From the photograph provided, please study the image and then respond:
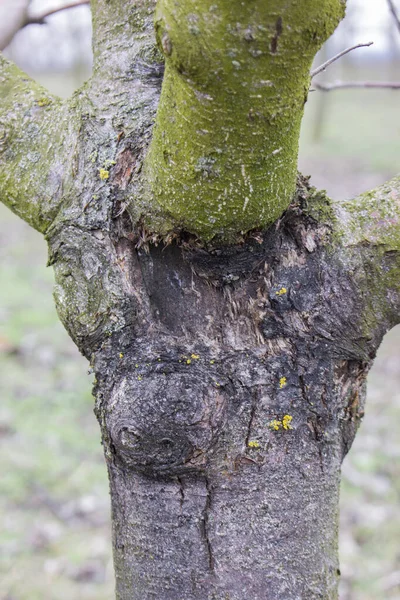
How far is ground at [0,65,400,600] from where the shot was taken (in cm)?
254

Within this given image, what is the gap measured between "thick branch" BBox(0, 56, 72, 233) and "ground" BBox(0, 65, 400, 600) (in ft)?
6.82

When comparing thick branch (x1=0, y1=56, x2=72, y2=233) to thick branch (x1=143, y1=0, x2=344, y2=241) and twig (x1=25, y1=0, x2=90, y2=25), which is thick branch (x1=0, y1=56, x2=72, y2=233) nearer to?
thick branch (x1=143, y1=0, x2=344, y2=241)

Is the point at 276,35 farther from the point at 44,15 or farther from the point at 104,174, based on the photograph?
the point at 44,15

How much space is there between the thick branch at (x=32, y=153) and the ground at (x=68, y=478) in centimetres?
208

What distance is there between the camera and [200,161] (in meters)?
0.79

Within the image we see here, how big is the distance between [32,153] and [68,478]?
8.17ft

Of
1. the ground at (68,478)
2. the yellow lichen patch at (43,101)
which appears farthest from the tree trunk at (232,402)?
the ground at (68,478)

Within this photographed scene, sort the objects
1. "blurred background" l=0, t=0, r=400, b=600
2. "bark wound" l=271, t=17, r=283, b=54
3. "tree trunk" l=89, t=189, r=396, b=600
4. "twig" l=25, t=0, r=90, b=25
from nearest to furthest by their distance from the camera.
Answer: "bark wound" l=271, t=17, r=283, b=54
"tree trunk" l=89, t=189, r=396, b=600
"twig" l=25, t=0, r=90, b=25
"blurred background" l=0, t=0, r=400, b=600

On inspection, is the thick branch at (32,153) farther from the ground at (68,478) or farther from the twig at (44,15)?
the ground at (68,478)

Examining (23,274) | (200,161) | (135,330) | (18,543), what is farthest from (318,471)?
(23,274)

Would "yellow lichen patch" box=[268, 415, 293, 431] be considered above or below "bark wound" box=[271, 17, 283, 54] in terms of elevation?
below

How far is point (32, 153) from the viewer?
108 cm

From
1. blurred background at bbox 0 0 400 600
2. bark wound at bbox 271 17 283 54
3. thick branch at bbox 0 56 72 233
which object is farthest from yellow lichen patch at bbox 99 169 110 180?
blurred background at bbox 0 0 400 600

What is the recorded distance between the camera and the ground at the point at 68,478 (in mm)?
2543
